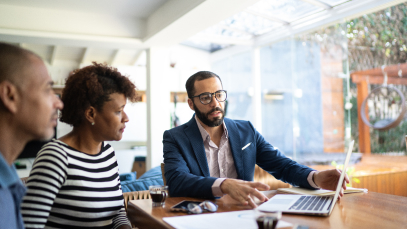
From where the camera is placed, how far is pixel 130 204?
57.7 inches

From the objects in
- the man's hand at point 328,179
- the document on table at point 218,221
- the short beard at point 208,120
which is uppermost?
the short beard at point 208,120

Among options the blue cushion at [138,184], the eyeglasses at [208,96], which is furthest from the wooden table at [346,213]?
the blue cushion at [138,184]

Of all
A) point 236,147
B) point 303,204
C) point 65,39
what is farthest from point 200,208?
point 65,39

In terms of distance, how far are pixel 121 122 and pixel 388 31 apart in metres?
3.85

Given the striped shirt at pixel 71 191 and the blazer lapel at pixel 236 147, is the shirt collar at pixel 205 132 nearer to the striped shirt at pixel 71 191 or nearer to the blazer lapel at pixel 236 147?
the blazer lapel at pixel 236 147

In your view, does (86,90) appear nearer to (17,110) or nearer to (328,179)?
(17,110)

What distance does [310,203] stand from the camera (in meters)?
1.36

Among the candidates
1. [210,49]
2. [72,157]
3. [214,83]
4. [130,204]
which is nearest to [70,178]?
[72,157]

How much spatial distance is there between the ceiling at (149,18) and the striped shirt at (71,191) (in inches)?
101

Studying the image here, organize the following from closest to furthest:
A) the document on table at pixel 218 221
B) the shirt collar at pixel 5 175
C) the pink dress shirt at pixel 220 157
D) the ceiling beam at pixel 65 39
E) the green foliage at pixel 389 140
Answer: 1. the shirt collar at pixel 5 175
2. the document on table at pixel 218 221
3. the pink dress shirt at pixel 220 157
4. the green foliage at pixel 389 140
5. the ceiling beam at pixel 65 39

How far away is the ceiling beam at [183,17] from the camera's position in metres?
3.67

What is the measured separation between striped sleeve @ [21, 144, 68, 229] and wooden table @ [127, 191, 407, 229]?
0.32 meters

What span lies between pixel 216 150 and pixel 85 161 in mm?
825

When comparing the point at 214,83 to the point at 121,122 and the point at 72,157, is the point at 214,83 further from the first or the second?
the point at 72,157
